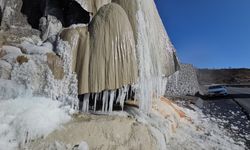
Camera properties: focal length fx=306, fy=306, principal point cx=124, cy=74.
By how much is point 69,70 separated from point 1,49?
3.29ft

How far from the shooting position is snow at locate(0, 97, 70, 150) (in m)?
3.63

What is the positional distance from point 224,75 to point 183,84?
32284 mm

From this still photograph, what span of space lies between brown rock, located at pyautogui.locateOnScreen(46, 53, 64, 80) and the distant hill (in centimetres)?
5010

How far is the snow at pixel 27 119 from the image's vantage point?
363 cm

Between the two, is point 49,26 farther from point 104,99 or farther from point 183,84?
point 183,84

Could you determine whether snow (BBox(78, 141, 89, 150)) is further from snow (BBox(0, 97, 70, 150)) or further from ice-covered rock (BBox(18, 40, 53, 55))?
ice-covered rock (BBox(18, 40, 53, 55))

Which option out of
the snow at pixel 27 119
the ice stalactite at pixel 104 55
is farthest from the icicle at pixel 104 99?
the snow at pixel 27 119

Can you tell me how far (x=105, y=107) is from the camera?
4.73m

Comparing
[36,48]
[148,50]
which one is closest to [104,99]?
[148,50]

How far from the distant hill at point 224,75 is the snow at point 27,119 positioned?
50445 millimetres

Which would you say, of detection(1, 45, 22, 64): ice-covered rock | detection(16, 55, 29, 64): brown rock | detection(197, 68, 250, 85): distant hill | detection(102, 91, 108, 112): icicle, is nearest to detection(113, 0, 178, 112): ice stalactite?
detection(102, 91, 108, 112): icicle

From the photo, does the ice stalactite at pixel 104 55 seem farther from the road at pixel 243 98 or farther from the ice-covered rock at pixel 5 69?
the road at pixel 243 98

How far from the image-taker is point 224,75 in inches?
2245

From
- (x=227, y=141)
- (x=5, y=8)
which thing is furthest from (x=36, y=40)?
(x=227, y=141)
